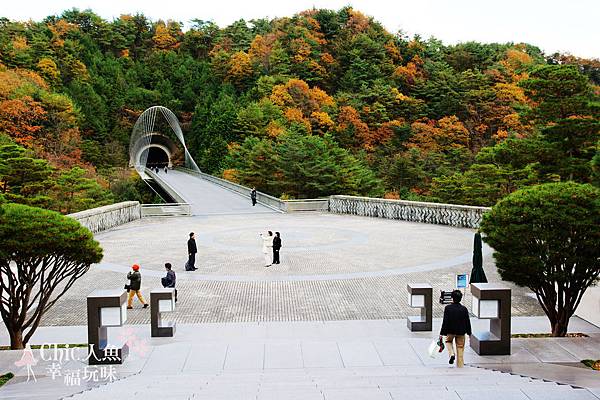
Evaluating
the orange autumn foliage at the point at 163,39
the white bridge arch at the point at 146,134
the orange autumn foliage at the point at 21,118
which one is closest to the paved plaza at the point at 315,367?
the orange autumn foliage at the point at 21,118

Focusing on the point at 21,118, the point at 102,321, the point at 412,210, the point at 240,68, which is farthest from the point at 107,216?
the point at 240,68

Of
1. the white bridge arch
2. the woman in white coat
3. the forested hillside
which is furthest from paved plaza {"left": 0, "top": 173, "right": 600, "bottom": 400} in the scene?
the white bridge arch

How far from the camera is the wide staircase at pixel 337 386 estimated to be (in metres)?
6.00

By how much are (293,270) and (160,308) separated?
7.04 meters

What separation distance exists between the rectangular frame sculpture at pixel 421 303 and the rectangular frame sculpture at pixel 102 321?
5.09m

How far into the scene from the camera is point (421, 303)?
402 inches

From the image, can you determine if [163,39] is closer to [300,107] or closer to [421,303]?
[300,107]

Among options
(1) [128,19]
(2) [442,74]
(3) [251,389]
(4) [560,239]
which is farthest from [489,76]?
(1) [128,19]

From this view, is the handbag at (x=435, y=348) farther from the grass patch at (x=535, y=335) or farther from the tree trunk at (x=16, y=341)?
the tree trunk at (x=16, y=341)

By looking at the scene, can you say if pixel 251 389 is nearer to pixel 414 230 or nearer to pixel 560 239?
pixel 560 239

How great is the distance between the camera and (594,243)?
952cm

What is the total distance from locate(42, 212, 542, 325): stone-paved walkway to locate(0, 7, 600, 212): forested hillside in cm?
557

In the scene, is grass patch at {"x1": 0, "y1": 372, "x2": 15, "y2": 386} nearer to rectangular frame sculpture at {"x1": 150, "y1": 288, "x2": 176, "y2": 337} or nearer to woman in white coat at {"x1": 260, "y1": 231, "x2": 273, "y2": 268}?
rectangular frame sculpture at {"x1": 150, "y1": 288, "x2": 176, "y2": 337}

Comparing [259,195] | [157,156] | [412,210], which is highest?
[157,156]
